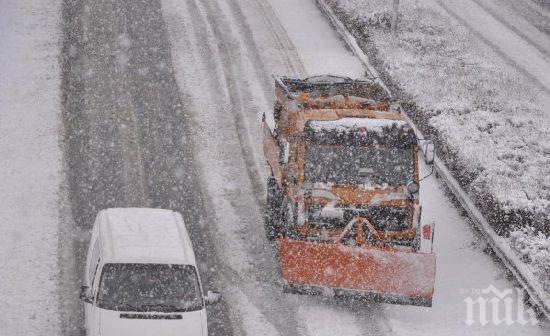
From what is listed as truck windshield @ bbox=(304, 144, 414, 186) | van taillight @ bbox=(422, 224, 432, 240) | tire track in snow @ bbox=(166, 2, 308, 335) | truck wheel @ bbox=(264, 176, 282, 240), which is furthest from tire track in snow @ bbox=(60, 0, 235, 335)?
van taillight @ bbox=(422, 224, 432, 240)

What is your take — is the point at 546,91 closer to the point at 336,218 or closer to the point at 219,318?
the point at 336,218

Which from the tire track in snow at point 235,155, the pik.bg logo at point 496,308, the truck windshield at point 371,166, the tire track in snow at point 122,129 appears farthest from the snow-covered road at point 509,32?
the truck windshield at point 371,166

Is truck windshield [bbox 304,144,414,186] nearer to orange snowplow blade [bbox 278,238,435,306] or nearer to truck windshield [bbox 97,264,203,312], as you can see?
orange snowplow blade [bbox 278,238,435,306]

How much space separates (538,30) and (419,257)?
1958 cm

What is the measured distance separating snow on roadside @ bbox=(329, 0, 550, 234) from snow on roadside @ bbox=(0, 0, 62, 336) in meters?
8.74

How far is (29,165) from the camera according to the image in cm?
2081

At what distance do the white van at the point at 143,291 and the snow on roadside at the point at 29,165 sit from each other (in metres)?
2.12

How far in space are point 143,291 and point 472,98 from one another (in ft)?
47.0

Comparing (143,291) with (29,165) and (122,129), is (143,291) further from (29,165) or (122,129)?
(122,129)

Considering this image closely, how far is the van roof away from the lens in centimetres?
1369

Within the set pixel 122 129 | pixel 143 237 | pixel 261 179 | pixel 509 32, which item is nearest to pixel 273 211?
pixel 261 179

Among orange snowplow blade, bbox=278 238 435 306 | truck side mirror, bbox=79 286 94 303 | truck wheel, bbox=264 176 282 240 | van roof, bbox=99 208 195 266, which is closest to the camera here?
truck side mirror, bbox=79 286 94 303

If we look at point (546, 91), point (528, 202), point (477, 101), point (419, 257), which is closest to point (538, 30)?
point (546, 91)

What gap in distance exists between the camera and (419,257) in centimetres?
1571
